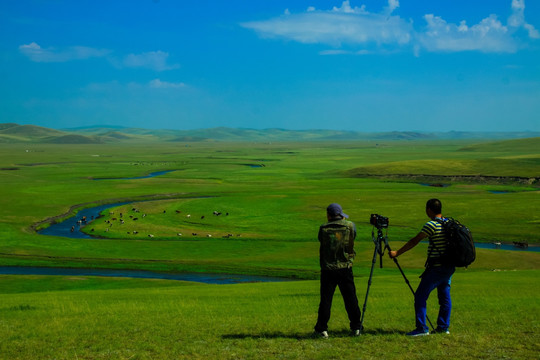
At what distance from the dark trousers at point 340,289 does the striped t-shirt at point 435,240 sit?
1854 mm

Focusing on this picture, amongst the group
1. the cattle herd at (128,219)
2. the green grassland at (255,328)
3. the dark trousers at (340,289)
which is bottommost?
the cattle herd at (128,219)

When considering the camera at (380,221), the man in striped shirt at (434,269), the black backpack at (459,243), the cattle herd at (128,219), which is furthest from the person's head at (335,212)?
the cattle herd at (128,219)

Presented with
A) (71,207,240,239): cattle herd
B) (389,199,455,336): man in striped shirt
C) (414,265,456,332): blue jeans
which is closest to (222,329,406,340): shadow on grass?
(389,199,455,336): man in striped shirt

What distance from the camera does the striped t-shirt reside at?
427 inches

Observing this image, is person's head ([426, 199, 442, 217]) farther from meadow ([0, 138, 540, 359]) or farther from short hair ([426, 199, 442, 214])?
meadow ([0, 138, 540, 359])

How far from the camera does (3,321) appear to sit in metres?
15.9

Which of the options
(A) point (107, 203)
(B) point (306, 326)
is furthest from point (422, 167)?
(B) point (306, 326)

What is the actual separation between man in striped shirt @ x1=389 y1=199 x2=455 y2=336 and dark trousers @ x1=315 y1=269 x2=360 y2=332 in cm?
117

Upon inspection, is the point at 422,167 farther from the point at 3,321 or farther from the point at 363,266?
the point at 3,321

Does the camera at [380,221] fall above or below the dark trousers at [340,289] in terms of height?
above

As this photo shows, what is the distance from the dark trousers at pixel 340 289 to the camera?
11.5 meters

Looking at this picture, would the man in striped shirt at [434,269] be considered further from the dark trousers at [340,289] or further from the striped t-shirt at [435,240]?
the dark trousers at [340,289]

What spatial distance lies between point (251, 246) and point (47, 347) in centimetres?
3848

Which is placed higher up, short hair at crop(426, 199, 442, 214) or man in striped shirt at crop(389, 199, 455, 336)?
short hair at crop(426, 199, 442, 214)
